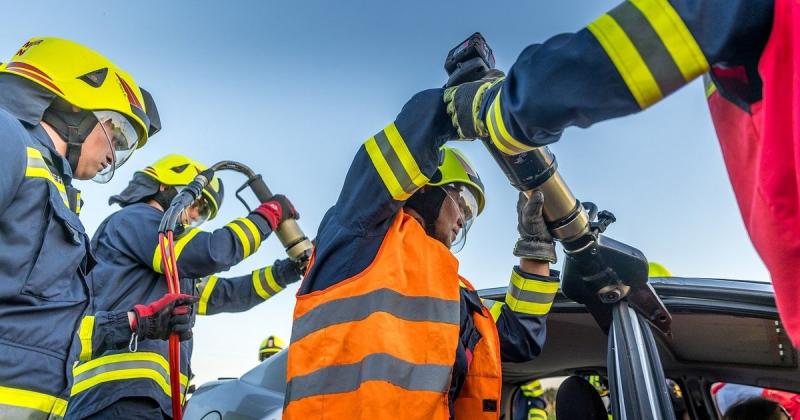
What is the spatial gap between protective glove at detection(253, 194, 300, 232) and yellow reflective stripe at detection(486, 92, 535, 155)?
2.64 meters

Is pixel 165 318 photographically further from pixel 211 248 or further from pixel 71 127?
pixel 71 127

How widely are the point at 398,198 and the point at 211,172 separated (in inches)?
87.4

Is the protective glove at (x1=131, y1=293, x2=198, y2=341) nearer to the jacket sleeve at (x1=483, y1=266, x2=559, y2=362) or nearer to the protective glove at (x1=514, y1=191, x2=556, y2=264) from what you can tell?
the jacket sleeve at (x1=483, y1=266, x2=559, y2=362)

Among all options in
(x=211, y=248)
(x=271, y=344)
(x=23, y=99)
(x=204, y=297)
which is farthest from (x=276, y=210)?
(x=271, y=344)

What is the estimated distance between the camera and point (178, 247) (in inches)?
138

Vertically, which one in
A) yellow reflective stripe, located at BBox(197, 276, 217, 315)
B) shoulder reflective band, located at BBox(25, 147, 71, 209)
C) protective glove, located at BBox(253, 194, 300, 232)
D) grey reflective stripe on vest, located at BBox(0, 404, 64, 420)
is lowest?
grey reflective stripe on vest, located at BBox(0, 404, 64, 420)

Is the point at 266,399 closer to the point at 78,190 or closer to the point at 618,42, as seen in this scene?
the point at 78,190

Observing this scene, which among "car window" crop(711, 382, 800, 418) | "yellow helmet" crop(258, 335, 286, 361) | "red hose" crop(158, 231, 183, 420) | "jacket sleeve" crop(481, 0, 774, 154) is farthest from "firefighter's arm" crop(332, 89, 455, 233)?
"yellow helmet" crop(258, 335, 286, 361)

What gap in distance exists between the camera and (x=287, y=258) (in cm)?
452

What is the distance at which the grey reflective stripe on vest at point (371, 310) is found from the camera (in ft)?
6.07

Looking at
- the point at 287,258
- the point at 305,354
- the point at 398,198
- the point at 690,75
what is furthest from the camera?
the point at 287,258

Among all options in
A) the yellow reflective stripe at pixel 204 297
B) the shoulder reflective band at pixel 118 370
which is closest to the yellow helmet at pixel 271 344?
the yellow reflective stripe at pixel 204 297

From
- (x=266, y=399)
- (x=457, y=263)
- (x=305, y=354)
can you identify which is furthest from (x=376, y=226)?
(x=266, y=399)

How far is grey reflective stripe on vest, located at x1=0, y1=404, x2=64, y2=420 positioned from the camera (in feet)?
5.70
